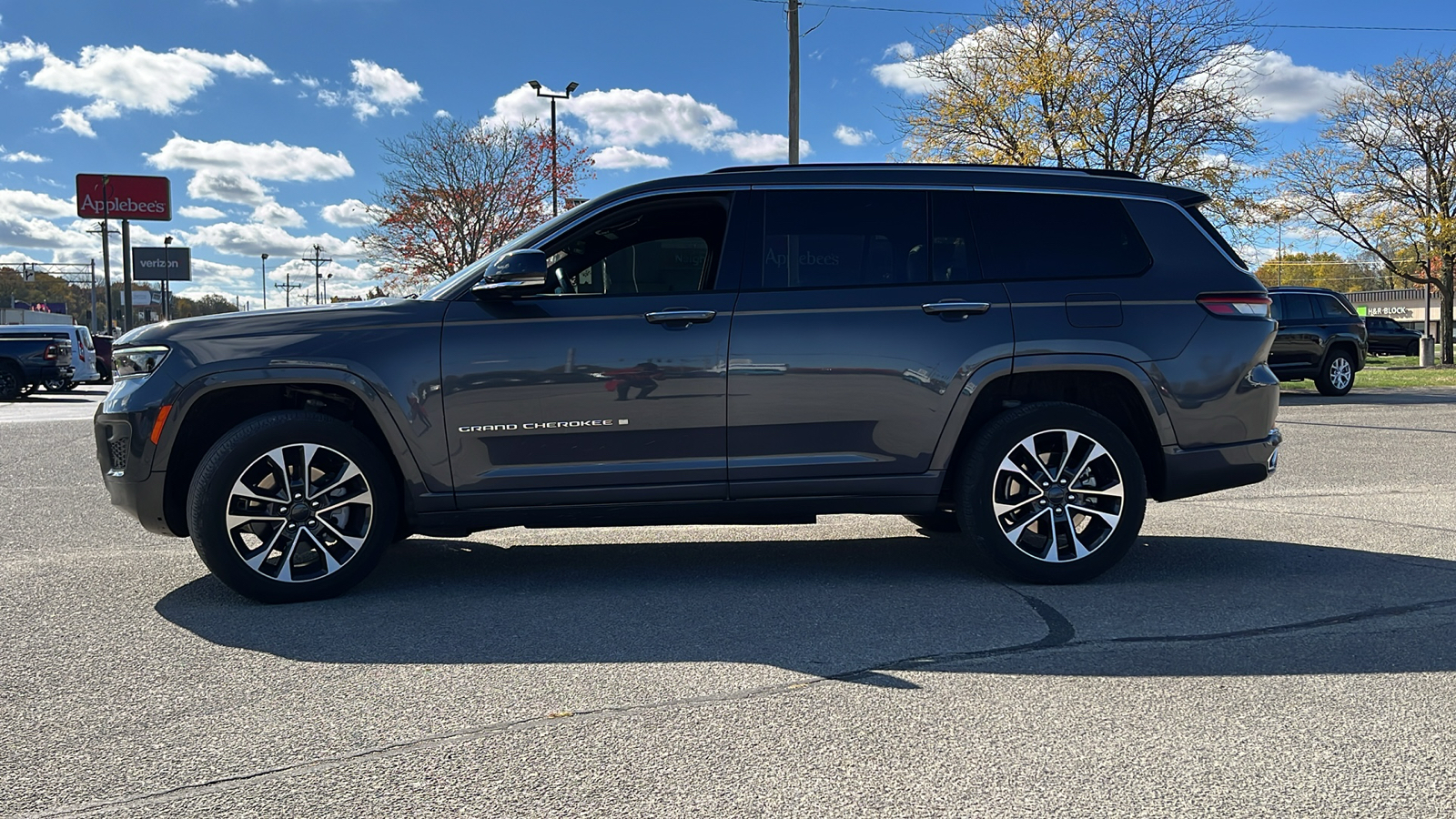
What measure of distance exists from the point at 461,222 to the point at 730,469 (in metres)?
38.6

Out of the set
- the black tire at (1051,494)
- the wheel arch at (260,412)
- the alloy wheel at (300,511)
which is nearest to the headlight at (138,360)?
the wheel arch at (260,412)

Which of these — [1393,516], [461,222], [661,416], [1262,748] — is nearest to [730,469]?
[661,416]

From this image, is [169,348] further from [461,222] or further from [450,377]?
[461,222]

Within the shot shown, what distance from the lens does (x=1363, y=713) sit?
336 centimetres

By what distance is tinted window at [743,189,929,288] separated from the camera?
16.5 ft

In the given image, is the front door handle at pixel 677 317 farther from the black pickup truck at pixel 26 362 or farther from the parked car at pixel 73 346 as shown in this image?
the black pickup truck at pixel 26 362

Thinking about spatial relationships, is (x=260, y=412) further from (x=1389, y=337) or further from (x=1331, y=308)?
(x=1389, y=337)

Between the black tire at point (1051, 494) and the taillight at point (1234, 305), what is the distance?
760 millimetres

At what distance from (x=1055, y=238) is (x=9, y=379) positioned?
23227 millimetres

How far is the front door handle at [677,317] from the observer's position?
483cm

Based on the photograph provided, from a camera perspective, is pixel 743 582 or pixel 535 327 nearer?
pixel 535 327

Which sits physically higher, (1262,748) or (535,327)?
(535,327)

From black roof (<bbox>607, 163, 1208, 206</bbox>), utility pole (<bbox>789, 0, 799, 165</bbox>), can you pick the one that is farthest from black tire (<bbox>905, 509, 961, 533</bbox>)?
utility pole (<bbox>789, 0, 799, 165</bbox>)

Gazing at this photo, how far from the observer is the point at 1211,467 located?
17.0ft
